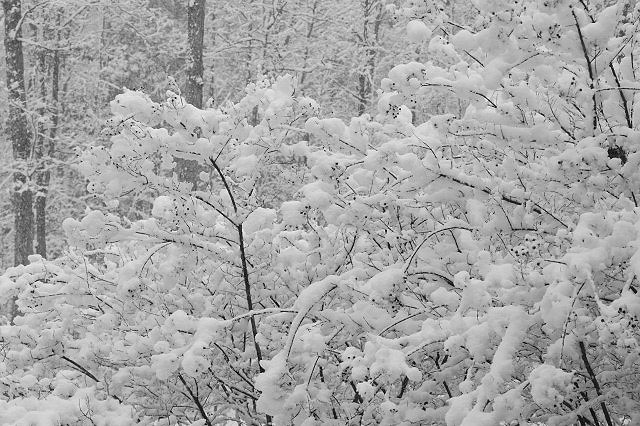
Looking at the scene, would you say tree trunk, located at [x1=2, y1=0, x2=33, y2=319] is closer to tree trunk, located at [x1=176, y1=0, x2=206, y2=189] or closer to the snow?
tree trunk, located at [x1=176, y1=0, x2=206, y2=189]

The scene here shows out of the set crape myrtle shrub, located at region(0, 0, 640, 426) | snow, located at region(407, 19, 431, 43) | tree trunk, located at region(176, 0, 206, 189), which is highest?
tree trunk, located at region(176, 0, 206, 189)

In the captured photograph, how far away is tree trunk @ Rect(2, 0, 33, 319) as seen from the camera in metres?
12.1

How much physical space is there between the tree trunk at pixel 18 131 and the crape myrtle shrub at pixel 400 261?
25.6 feet

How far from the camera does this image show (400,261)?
3.59 metres

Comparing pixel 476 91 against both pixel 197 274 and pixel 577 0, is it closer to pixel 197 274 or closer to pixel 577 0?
pixel 577 0

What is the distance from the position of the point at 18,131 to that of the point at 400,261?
35.2 ft

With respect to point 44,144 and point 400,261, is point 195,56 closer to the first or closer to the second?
point 400,261

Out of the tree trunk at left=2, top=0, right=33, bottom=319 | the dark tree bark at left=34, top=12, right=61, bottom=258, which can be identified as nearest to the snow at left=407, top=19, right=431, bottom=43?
the tree trunk at left=2, top=0, right=33, bottom=319

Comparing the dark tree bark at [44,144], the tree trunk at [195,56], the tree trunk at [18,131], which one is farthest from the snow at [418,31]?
the dark tree bark at [44,144]

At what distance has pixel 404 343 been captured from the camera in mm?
2924

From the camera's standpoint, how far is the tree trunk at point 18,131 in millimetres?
12102

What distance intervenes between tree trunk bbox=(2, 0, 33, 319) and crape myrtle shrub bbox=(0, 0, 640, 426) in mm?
7808

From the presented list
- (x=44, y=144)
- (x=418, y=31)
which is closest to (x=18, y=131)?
(x=44, y=144)

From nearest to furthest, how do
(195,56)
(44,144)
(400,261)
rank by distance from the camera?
(400,261), (195,56), (44,144)
